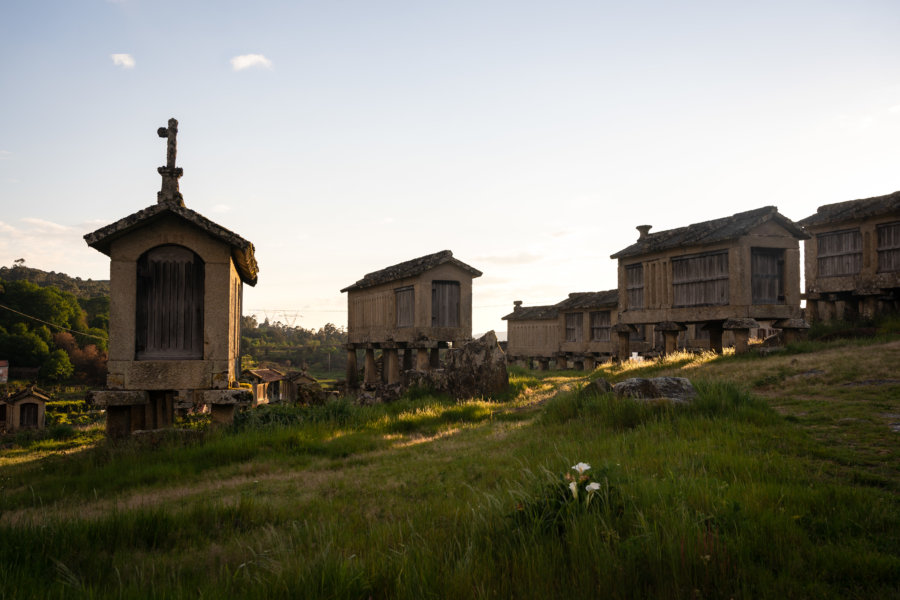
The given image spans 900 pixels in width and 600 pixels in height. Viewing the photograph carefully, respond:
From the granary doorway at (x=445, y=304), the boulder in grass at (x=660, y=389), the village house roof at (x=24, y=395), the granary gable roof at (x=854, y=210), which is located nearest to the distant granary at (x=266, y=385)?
the village house roof at (x=24, y=395)

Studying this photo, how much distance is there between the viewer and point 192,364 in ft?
31.4

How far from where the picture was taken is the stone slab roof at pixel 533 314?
102 feet

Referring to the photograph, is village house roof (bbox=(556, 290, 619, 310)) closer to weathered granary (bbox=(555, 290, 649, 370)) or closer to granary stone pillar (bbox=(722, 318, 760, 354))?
weathered granary (bbox=(555, 290, 649, 370))

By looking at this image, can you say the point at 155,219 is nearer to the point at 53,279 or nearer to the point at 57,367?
the point at 57,367

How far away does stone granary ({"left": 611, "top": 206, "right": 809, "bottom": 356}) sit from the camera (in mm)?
14523

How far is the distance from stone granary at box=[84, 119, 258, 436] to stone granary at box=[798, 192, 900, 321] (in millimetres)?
18096

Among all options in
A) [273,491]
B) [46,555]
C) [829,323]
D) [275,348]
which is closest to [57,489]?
[273,491]

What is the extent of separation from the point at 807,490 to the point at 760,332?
2617cm

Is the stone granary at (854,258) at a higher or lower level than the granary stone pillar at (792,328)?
higher

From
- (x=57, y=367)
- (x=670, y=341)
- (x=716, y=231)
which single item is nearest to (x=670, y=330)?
(x=670, y=341)

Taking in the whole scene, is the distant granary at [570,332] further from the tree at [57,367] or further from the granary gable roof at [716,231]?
the tree at [57,367]

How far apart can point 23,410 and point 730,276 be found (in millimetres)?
30850

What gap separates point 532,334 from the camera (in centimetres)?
3244

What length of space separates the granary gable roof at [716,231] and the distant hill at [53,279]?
213 feet
